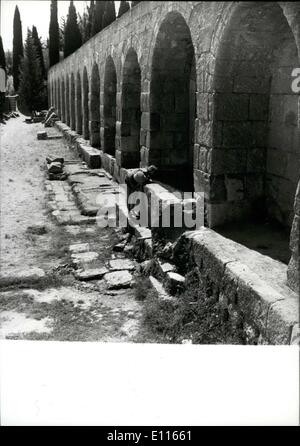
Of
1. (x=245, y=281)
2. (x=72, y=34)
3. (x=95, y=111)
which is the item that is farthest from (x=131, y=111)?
(x=72, y=34)

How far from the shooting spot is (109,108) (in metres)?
12.4

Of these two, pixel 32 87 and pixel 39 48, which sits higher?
pixel 39 48

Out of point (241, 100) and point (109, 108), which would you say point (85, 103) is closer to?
point (109, 108)

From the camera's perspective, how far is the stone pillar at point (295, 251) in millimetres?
3164

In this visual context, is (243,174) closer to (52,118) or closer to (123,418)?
(123,418)

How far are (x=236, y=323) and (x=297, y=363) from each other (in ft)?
4.46

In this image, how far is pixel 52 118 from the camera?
2842 centimetres

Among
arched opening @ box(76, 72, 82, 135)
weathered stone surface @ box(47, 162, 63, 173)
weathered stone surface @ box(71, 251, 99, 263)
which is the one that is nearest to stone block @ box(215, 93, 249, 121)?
weathered stone surface @ box(71, 251, 99, 263)

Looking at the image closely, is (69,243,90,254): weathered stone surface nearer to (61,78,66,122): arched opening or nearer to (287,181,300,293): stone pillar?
(287,181,300,293): stone pillar

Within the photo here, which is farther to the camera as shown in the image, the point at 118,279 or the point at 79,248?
the point at 79,248

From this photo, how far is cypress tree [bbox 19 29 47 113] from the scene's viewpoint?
119ft

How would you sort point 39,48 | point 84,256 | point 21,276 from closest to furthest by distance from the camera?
point 21,276 < point 84,256 < point 39,48

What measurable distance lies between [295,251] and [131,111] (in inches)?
285
